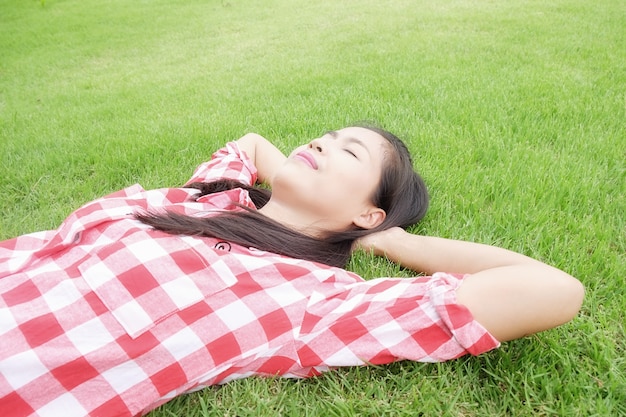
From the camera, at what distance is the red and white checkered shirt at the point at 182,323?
1.39 m

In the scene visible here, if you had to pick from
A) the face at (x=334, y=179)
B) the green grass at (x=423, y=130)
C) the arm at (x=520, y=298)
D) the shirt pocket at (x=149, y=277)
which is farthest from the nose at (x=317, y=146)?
the arm at (x=520, y=298)

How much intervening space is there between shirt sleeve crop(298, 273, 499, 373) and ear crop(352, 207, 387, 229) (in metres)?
0.54

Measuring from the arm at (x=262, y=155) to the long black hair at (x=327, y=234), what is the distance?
1.59ft

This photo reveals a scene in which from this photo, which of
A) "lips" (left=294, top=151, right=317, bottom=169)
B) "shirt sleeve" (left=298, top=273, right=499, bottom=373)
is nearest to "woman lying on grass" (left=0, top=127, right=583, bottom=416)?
"shirt sleeve" (left=298, top=273, right=499, bottom=373)

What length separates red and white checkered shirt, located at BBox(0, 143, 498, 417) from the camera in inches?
54.7

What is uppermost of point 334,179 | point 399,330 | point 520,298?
point 334,179

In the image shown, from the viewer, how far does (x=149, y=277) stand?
1.54 meters

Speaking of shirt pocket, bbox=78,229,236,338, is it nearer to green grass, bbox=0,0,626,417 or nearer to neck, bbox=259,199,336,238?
green grass, bbox=0,0,626,417

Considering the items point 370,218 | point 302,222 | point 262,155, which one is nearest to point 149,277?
point 302,222

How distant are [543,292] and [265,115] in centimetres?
285

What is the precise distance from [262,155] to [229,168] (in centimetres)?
31

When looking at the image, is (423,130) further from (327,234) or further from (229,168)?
(327,234)

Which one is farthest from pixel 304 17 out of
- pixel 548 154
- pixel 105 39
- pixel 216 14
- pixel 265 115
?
pixel 548 154

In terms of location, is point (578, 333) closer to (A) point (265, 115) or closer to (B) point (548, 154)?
(B) point (548, 154)
